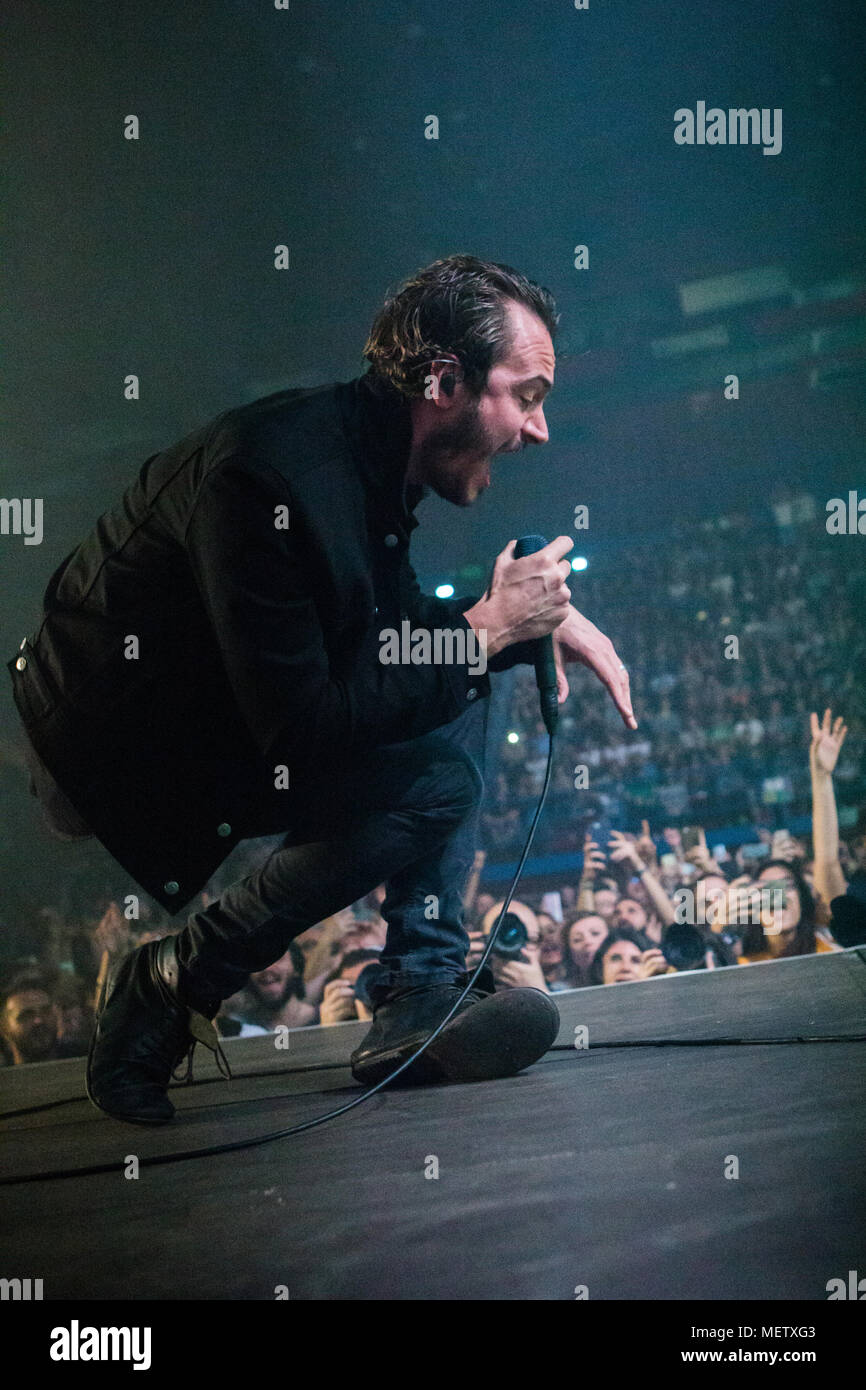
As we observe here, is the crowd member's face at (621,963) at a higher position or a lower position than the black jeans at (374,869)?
lower

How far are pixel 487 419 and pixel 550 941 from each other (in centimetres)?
160

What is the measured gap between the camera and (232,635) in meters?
1.07

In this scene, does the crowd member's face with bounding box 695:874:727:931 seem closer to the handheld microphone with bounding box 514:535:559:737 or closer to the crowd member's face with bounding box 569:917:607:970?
the crowd member's face with bounding box 569:917:607:970

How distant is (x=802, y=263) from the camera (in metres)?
2.24

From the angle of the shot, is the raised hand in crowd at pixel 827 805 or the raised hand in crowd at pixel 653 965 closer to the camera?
the raised hand in crowd at pixel 653 965

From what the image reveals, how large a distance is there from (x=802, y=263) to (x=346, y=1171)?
2.11m

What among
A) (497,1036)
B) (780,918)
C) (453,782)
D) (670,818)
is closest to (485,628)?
(453,782)

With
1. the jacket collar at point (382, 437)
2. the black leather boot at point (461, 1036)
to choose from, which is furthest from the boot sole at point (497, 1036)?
the jacket collar at point (382, 437)

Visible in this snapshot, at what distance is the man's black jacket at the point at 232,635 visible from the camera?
1072mm

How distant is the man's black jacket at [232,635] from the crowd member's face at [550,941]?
140cm

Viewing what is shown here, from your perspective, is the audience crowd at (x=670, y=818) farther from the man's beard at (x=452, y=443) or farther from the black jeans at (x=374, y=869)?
the man's beard at (x=452, y=443)

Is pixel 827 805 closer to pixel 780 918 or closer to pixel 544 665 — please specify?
pixel 780 918
